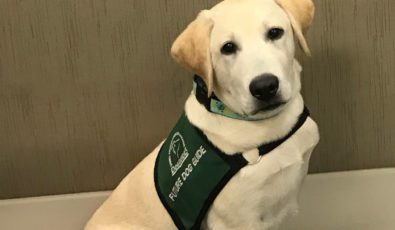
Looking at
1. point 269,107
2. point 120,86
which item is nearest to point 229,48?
point 269,107

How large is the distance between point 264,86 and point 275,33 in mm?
135

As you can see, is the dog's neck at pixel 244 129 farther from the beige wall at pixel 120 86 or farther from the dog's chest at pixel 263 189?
the beige wall at pixel 120 86

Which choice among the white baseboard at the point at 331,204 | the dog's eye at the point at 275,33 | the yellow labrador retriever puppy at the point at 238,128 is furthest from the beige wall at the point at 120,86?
the dog's eye at the point at 275,33

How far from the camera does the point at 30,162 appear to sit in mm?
1911

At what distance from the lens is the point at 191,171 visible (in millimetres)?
1465

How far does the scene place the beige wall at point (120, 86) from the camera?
174 cm

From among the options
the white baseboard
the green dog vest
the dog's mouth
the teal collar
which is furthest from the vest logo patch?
the white baseboard

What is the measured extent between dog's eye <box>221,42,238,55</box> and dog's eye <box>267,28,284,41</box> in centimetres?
8

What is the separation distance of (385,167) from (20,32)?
1140mm

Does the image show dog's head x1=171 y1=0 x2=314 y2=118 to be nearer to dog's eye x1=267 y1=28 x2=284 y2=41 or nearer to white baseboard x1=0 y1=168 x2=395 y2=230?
dog's eye x1=267 y1=28 x2=284 y2=41

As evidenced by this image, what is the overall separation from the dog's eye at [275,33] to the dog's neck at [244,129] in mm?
177

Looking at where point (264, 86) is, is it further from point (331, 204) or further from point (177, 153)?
point (331, 204)

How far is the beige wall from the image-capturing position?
1738 mm

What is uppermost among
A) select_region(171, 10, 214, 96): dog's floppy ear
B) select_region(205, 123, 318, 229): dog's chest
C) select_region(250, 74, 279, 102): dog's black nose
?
select_region(171, 10, 214, 96): dog's floppy ear
